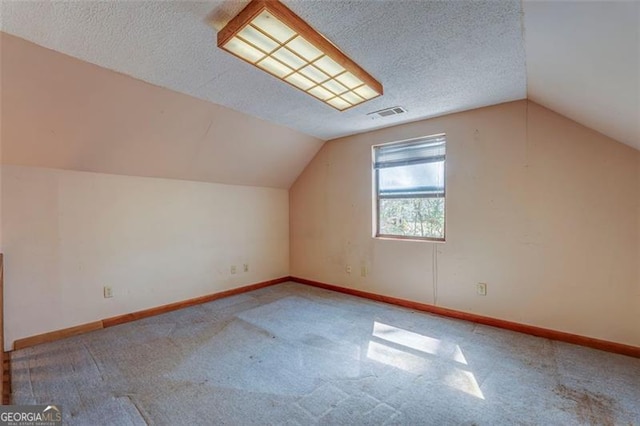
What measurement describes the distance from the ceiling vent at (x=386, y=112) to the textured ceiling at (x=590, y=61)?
1.14m

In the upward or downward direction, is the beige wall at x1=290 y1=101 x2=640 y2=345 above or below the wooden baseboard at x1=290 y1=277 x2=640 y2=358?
above

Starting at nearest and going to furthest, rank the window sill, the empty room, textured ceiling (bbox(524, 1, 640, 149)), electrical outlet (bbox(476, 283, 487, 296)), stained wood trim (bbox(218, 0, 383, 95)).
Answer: textured ceiling (bbox(524, 1, 640, 149))
stained wood trim (bbox(218, 0, 383, 95))
the empty room
electrical outlet (bbox(476, 283, 487, 296))
the window sill

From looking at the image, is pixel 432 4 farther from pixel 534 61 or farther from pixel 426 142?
pixel 426 142

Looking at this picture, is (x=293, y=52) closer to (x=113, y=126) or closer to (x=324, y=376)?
(x=113, y=126)

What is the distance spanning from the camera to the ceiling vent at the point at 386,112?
308cm

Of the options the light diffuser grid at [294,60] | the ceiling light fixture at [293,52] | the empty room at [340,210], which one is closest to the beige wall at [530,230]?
the empty room at [340,210]

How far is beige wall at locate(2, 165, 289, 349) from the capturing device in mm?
2557

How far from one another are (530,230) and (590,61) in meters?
1.61

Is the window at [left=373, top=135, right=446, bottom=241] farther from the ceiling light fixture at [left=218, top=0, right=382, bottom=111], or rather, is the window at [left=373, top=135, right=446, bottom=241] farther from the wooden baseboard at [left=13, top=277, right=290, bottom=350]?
the wooden baseboard at [left=13, top=277, right=290, bottom=350]

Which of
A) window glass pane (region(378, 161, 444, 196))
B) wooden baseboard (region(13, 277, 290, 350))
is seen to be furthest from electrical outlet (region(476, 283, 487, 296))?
wooden baseboard (region(13, 277, 290, 350))

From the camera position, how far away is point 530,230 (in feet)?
9.16

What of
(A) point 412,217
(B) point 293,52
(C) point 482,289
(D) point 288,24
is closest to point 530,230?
(C) point 482,289

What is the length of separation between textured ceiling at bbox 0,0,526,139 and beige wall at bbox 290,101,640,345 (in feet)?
1.75

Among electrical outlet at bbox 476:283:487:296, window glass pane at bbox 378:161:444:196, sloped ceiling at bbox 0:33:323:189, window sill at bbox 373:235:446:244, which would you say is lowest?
electrical outlet at bbox 476:283:487:296
